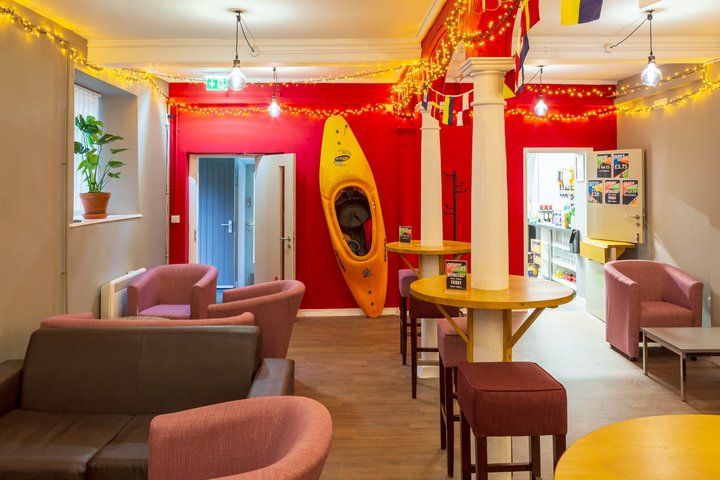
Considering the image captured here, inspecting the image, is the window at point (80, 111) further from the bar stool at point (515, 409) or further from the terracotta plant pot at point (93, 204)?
the bar stool at point (515, 409)

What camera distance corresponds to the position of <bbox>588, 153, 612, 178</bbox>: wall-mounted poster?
23.9ft

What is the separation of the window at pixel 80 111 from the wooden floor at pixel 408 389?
8.14 feet

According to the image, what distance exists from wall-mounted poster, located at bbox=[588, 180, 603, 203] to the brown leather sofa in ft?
18.4

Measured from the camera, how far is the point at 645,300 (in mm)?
5891

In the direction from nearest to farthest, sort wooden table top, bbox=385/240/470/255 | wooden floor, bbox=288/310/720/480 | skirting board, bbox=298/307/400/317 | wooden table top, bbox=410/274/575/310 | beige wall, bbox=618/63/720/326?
1. wooden table top, bbox=410/274/575/310
2. wooden floor, bbox=288/310/720/480
3. wooden table top, bbox=385/240/470/255
4. beige wall, bbox=618/63/720/326
5. skirting board, bbox=298/307/400/317

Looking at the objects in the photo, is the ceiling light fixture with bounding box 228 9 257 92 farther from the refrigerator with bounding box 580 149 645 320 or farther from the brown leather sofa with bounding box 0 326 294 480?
the refrigerator with bounding box 580 149 645 320

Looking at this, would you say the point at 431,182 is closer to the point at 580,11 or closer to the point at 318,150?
the point at 318,150

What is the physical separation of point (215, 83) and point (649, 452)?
6474 millimetres

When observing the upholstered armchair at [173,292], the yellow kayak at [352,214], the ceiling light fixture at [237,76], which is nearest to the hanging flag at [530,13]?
the ceiling light fixture at [237,76]

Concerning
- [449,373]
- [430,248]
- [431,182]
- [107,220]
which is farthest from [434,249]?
[107,220]

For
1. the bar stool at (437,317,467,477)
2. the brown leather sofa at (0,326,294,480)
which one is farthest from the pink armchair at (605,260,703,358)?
the brown leather sofa at (0,326,294,480)

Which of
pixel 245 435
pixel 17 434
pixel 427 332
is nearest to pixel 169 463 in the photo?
pixel 245 435

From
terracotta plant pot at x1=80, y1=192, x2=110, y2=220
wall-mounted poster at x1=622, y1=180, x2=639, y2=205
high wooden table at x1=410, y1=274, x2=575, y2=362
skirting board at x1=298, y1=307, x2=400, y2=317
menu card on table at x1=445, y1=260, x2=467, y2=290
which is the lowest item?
skirting board at x1=298, y1=307, x2=400, y2=317

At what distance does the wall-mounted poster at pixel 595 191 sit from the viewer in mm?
7379
